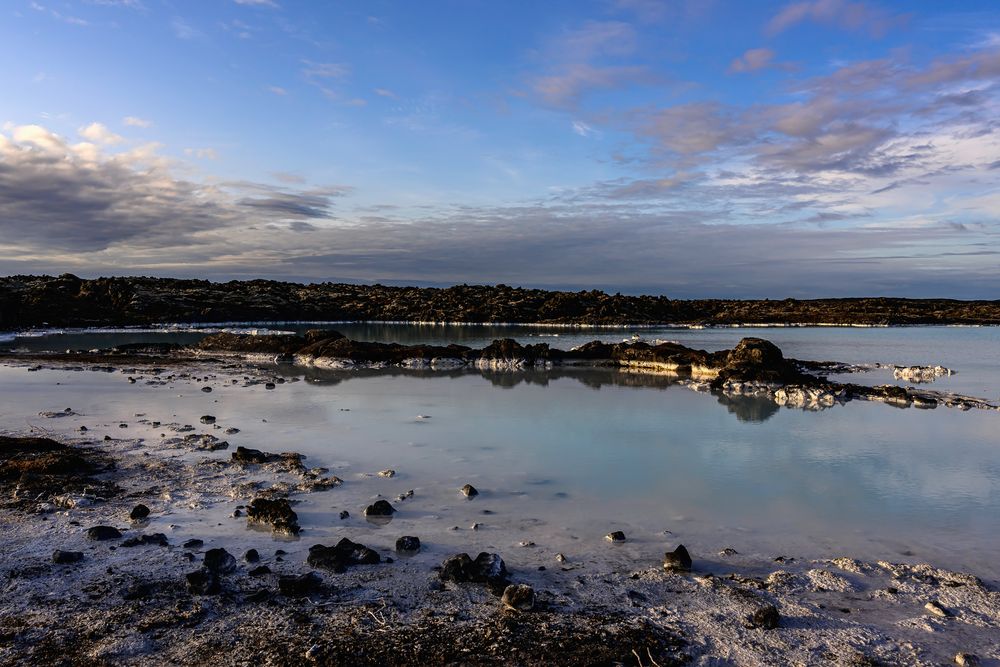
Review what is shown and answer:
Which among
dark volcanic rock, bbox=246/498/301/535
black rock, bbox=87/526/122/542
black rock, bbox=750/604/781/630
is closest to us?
black rock, bbox=750/604/781/630

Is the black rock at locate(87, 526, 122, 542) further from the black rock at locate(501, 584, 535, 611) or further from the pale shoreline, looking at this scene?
the black rock at locate(501, 584, 535, 611)

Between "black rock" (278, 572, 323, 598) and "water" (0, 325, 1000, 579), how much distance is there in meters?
2.22

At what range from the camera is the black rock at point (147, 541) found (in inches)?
350

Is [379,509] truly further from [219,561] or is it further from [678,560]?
[678,560]

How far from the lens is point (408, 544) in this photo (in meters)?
8.95

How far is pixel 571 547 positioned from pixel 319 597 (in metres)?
3.52

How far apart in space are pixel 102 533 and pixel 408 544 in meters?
4.35

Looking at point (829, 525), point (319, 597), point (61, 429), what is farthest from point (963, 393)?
point (61, 429)

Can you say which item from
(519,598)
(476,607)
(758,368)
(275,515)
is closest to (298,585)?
(476,607)

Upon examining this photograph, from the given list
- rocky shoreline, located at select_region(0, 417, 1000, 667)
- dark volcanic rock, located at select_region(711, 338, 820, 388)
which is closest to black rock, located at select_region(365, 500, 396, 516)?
rocky shoreline, located at select_region(0, 417, 1000, 667)

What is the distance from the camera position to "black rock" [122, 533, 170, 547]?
350 inches

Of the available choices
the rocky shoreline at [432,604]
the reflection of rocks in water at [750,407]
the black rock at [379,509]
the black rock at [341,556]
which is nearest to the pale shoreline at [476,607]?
the rocky shoreline at [432,604]

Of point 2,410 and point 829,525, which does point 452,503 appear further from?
point 2,410

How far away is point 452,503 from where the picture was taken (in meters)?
11.1
